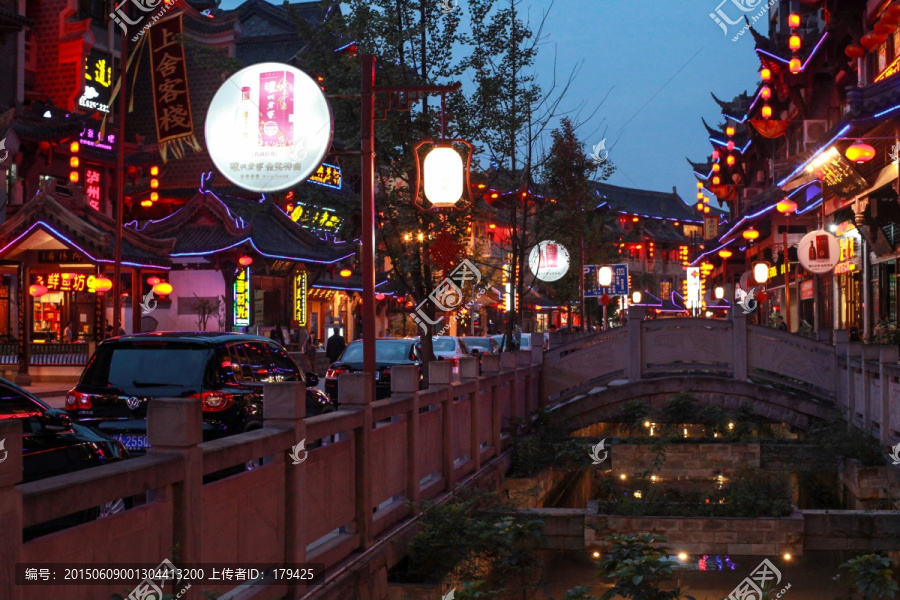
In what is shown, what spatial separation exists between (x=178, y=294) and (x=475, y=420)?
98.6 feet

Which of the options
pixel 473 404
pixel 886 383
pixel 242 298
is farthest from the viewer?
pixel 242 298

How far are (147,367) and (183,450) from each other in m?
6.28

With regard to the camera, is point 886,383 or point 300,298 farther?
point 300,298

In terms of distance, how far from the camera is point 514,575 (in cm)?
920

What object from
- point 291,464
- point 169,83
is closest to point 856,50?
point 291,464

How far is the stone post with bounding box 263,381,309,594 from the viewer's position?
22.4 ft

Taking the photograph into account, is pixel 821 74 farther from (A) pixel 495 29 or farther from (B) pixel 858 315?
(A) pixel 495 29

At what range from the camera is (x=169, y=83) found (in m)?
36.8

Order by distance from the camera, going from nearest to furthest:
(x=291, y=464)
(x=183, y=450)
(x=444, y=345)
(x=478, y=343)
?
(x=183, y=450) < (x=291, y=464) < (x=444, y=345) < (x=478, y=343)

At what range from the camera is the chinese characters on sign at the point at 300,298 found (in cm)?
4531

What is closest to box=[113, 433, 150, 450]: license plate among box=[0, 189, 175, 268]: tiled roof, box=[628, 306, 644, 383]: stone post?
box=[628, 306, 644, 383]: stone post

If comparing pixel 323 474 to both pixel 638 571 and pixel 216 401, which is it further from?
pixel 216 401

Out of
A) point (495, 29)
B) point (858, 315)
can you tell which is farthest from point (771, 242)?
point (495, 29)

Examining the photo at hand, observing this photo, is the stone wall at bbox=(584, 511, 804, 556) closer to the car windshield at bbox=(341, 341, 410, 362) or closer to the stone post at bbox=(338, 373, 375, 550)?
the stone post at bbox=(338, 373, 375, 550)
